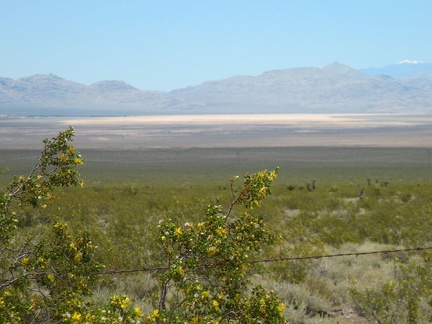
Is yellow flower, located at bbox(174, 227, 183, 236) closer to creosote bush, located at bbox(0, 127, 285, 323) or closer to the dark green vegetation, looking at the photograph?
creosote bush, located at bbox(0, 127, 285, 323)

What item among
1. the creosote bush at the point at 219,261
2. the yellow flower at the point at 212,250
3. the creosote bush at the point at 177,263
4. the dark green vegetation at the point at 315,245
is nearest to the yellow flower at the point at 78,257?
A: the creosote bush at the point at 177,263

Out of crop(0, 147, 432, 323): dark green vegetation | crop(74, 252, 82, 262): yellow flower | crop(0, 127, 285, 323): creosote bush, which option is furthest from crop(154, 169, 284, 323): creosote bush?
crop(0, 147, 432, 323): dark green vegetation

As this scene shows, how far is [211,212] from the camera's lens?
14.0ft

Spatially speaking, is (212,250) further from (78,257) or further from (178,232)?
(78,257)

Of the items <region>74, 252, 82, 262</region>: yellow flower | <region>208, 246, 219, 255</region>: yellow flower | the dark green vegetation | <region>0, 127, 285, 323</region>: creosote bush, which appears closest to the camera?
<region>0, 127, 285, 323</region>: creosote bush

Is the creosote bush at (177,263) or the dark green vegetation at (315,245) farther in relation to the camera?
the dark green vegetation at (315,245)

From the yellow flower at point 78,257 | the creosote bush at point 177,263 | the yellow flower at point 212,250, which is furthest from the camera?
the yellow flower at point 78,257

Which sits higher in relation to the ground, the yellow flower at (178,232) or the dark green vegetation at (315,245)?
the yellow flower at (178,232)

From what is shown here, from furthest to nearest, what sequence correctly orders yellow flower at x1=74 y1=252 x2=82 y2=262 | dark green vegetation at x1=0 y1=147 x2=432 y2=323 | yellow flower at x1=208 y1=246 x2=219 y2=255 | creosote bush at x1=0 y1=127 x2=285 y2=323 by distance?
dark green vegetation at x1=0 y1=147 x2=432 y2=323 < yellow flower at x1=74 y1=252 x2=82 y2=262 < yellow flower at x1=208 y1=246 x2=219 y2=255 < creosote bush at x1=0 y1=127 x2=285 y2=323

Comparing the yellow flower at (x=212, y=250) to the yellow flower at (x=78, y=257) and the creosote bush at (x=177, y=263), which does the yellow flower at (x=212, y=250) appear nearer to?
the creosote bush at (x=177, y=263)

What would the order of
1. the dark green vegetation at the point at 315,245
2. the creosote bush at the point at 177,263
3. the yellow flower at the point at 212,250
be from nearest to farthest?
the creosote bush at the point at 177,263
the yellow flower at the point at 212,250
the dark green vegetation at the point at 315,245

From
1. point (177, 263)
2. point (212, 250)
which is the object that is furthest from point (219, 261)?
point (177, 263)

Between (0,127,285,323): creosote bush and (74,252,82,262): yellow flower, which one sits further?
(74,252,82,262): yellow flower

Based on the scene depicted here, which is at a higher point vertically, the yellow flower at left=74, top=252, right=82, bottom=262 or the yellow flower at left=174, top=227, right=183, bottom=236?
the yellow flower at left=174, top=227, right=183, bottom=236
